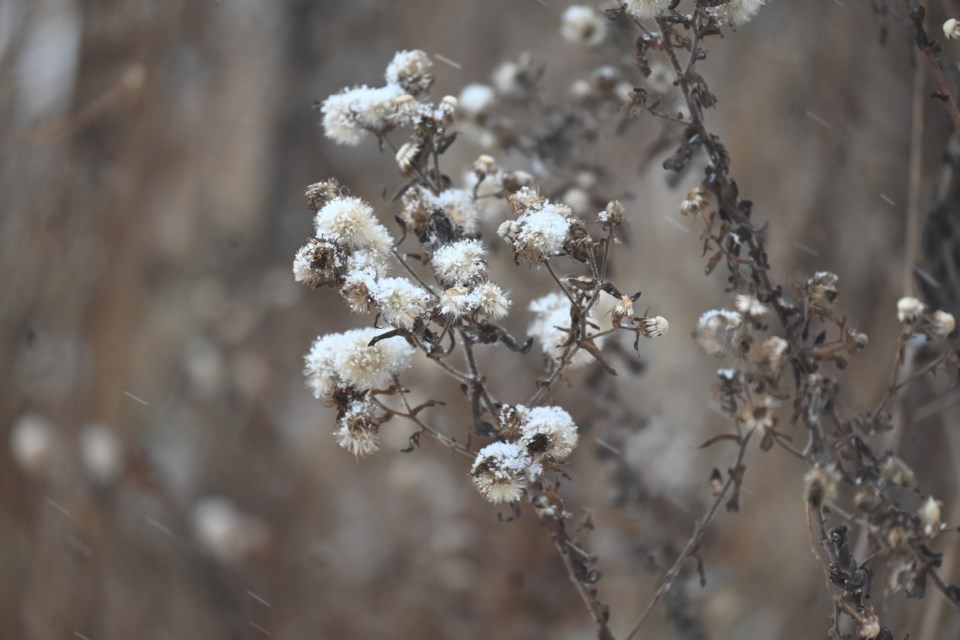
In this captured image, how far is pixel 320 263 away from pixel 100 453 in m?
1.55

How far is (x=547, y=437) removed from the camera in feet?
2.12

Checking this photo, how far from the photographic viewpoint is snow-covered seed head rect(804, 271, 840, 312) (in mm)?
743

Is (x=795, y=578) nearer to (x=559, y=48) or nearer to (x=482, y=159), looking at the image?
(x=482, y=159)

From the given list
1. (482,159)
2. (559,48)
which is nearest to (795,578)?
(482,159)

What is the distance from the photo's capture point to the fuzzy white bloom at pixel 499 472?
2.06 ft

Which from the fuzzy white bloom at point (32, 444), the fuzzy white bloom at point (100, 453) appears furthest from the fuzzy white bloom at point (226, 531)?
the fuzzy white bloom at point (32, 444)

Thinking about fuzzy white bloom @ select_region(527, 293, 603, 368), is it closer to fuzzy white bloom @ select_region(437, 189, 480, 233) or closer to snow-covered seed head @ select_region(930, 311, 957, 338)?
fuzzy white bloom @ select_region(437, 189, 480, 233)

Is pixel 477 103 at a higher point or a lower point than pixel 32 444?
higher

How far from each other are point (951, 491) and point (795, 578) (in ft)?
2.20

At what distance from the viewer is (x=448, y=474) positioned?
217 centimetres

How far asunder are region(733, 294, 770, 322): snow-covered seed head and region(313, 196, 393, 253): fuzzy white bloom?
310mm

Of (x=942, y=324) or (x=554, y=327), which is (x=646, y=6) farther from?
(x=942, y=324)

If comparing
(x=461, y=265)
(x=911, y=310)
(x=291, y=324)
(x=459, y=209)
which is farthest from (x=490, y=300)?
(x=291, y=324)

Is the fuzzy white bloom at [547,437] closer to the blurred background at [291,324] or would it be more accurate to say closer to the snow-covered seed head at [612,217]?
the snow-covered seed head at [612,217]
